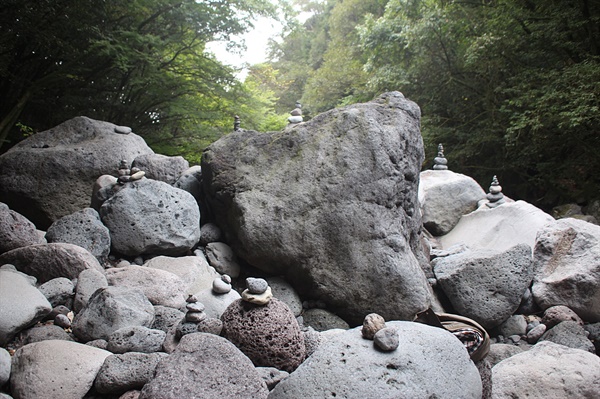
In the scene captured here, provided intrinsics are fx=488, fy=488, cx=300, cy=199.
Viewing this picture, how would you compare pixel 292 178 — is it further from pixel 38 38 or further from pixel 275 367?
pixel 38 38

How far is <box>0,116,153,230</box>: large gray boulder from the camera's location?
561cm

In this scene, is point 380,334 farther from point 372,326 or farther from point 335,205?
point 335,205

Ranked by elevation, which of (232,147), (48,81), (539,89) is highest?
(48,81)

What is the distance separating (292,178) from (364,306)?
1.53m

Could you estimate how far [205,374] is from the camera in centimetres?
258

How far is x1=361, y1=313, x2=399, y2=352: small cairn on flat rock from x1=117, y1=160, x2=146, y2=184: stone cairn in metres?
3.60

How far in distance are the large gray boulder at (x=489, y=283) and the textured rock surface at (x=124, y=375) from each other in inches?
138

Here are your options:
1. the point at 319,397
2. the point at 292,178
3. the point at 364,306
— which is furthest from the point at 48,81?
the point at 319,397

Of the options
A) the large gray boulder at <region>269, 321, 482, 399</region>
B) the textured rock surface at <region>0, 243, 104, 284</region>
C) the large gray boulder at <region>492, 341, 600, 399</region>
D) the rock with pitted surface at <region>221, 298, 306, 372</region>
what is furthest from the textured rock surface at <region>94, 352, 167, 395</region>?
the large gray boulder at <region>492, 341, 600, 399</region>

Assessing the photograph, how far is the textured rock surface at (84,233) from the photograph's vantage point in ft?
15.7

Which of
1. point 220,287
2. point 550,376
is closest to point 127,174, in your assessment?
point 220,287

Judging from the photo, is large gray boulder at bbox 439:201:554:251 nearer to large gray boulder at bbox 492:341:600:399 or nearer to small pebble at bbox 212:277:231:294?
large gray boulder at bbox 492:341:600:399

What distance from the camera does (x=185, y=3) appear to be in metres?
8.05

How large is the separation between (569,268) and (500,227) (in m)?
1.34
